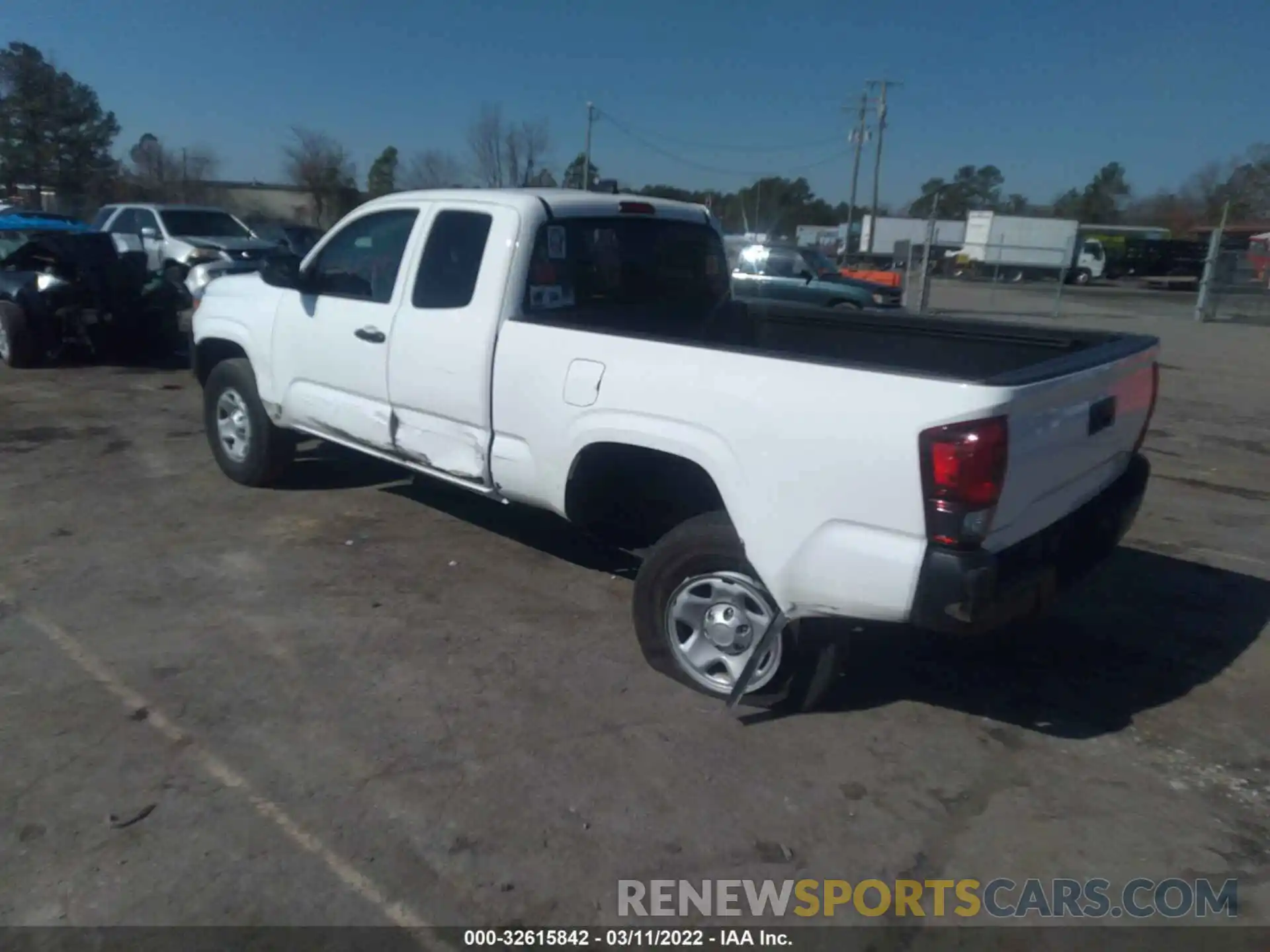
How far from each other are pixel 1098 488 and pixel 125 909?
3824 mm

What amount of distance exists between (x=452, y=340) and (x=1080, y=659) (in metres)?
3.36

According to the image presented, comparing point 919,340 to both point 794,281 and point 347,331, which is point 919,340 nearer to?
point 347,331

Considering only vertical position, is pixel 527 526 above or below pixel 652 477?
below

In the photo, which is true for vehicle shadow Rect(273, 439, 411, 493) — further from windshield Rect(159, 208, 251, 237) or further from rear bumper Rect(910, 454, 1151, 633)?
windshield Rect(159, 208, 251, 237)

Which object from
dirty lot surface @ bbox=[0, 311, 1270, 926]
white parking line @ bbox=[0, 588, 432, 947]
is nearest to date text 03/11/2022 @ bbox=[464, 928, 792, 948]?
dirty lot surface @ bbox=[0, 311, 1270, 926]

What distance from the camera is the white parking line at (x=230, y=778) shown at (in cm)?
301

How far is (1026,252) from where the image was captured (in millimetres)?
46156

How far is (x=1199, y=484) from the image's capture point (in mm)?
8211

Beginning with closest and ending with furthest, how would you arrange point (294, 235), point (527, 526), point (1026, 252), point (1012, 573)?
Result: point (1012, 573) → point (527, 526) → point (294, 235) → point (1026, 252)

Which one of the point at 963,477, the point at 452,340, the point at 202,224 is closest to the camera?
the point at 963,477

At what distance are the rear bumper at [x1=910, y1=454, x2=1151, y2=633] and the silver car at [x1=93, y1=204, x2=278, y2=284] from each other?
43.2 ft

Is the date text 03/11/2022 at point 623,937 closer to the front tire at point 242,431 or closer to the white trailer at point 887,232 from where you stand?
the front tire at point 242,431

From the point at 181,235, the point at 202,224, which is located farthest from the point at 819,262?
the point at 181,235

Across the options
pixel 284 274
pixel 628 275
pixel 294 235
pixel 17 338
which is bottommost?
pixel 17 338
